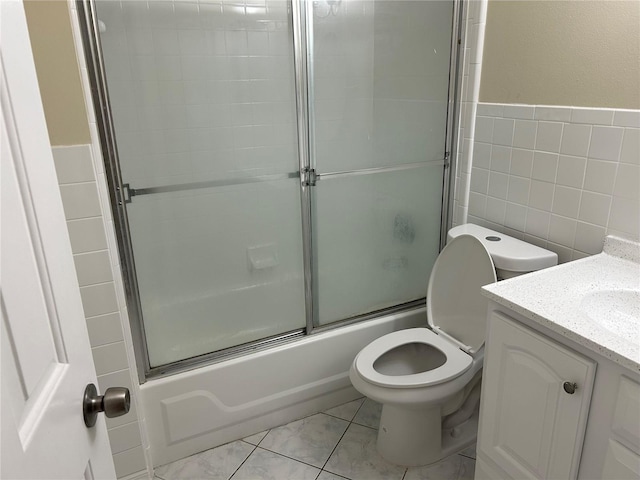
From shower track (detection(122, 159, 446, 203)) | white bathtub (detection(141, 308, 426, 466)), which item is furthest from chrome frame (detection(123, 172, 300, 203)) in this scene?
white bathtub (detection(141, 308, 426, 466))

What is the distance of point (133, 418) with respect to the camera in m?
1.65

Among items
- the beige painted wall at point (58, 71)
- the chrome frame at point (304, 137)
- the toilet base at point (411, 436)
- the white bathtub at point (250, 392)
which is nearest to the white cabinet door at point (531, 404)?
the toilet base at point (411, 436)

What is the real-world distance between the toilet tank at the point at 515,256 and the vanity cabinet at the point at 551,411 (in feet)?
1.18

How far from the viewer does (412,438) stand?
1764 mm

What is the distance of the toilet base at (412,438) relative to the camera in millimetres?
1752

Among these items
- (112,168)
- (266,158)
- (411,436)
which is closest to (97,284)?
(112,168)

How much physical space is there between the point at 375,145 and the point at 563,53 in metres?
0.79

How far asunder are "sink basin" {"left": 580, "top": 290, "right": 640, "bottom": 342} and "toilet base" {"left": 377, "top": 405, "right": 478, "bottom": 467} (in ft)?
2.40

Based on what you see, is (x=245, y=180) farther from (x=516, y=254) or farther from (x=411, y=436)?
(x=411, y=436)

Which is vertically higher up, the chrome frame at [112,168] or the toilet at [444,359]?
the chrome frame at [112,168]

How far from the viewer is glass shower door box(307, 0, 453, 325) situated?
1901mm

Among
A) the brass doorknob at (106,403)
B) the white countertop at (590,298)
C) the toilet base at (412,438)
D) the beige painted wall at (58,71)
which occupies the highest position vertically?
the beige painted wall at (58,71)

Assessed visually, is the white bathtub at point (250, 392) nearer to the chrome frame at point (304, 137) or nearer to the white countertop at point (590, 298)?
the chrome frame at point (304, 137)

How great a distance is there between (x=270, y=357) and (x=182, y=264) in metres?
0.52
